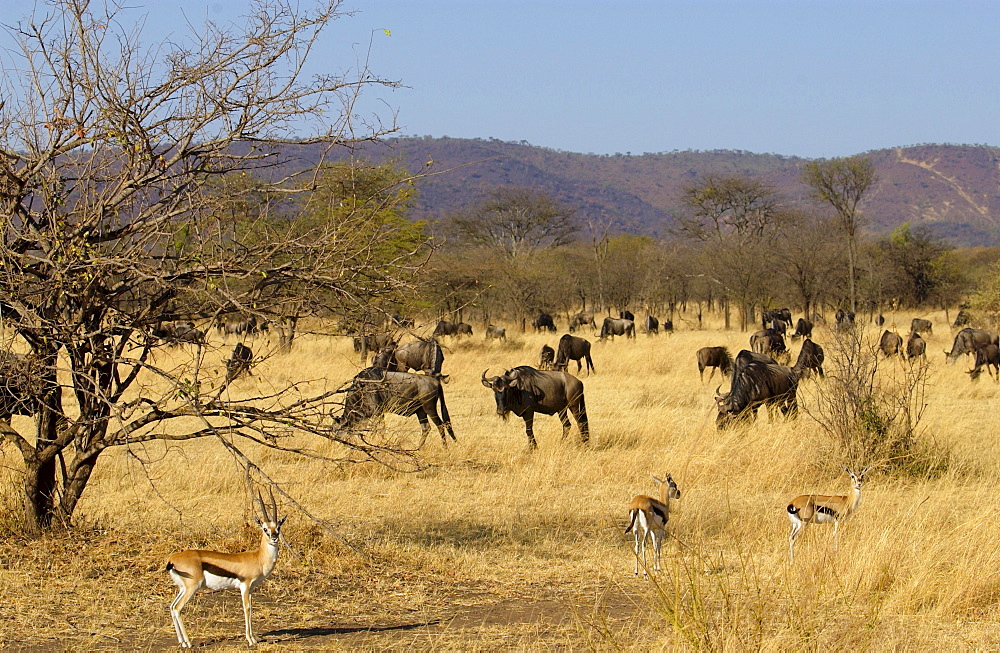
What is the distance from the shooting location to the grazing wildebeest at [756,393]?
11250 millimetres

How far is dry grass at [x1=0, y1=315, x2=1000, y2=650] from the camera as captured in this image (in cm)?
489

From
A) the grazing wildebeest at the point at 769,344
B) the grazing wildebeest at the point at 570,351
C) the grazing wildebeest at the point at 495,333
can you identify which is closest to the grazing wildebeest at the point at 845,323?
the grazing wildebeest at the point at 769,344

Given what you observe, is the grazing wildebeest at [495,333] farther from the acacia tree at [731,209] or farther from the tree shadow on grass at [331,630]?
the acacia tree at [731,209]

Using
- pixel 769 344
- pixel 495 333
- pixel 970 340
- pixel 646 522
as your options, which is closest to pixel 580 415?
pixel 646 522

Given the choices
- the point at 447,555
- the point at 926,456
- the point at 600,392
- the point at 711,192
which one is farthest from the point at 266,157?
the point at 711,192

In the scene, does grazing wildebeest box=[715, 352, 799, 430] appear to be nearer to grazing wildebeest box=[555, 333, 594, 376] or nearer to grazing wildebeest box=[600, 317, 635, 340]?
grazing wildebeest box=[555, 333, 594, 376]

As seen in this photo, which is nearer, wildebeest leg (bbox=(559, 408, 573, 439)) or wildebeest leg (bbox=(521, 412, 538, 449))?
wildebeest leg (bbox=(521, 412, 538, 449))

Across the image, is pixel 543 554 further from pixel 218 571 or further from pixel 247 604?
pixel 218 571

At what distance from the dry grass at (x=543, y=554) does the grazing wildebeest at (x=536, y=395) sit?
36 cm

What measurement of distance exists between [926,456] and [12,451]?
8.58 meters

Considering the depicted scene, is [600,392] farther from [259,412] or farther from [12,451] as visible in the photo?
[259,412]

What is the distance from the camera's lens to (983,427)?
12.4 meters

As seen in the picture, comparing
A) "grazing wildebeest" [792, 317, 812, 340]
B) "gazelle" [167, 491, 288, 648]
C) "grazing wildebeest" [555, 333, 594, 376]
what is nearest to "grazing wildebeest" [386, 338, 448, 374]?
"grazing wildebeest" [555, 333, 594, 376]

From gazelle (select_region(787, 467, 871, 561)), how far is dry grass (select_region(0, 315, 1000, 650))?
0.36ft
